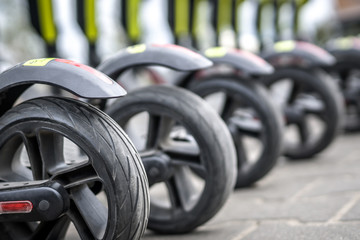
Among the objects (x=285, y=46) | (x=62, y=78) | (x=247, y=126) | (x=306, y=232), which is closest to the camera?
(x=62, y=78)

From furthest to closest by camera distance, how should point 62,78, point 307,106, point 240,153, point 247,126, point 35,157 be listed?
point 307,106
point 247,126
point 240,153
point 35,157
point 62,78

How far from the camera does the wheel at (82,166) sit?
1728 millimetres

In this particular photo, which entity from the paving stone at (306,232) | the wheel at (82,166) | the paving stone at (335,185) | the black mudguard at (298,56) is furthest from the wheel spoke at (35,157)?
the black mudguard at (298,56)

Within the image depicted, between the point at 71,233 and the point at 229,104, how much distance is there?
1.53m

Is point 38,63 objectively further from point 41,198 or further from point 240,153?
point 240,153

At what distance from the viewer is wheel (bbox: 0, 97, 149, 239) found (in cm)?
173

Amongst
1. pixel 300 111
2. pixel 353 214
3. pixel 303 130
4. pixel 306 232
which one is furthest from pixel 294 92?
pixel 306 232

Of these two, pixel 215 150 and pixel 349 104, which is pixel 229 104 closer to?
pixel 215 150

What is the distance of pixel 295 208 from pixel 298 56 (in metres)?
1.60

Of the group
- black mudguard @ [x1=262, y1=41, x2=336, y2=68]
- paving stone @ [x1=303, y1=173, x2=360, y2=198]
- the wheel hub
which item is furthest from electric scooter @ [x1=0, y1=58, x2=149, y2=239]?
black mudguard @ [x1=262, y1=41, x2=336, y2=68]

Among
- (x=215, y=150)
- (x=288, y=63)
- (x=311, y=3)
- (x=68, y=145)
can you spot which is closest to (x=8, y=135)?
(x=68, y=145)

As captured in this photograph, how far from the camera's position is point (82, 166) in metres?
1.77

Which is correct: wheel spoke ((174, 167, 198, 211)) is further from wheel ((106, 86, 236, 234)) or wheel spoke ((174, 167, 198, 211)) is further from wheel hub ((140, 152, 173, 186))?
wheel hub ((140, 152, 173, 186))

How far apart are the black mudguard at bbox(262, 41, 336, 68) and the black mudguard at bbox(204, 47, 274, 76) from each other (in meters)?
0.95
